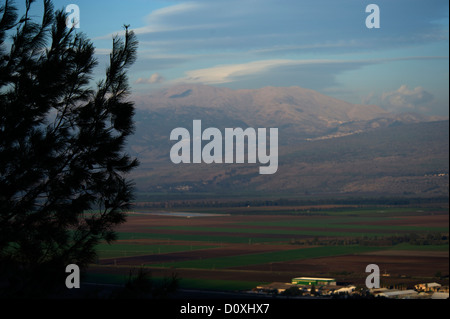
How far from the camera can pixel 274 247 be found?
66562 millimetres

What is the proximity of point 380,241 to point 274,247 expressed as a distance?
507 inches

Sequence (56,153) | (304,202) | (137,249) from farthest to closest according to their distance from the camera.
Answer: (304,202)
(137,249)
(56,153)

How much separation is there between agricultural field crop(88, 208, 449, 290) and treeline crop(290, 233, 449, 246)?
0.11 metres

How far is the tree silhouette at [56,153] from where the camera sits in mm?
9547

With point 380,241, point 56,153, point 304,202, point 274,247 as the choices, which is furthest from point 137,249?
Result: point 304,202

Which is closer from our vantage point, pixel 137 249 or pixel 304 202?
pixel 137 249

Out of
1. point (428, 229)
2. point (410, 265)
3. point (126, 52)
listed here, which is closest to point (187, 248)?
point (410, 265)

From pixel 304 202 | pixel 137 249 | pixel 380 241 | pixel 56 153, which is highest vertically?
pixel 304 202

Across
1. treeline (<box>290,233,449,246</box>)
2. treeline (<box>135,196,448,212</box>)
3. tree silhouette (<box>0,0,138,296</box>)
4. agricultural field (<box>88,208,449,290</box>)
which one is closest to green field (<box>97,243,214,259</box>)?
agricultural field (<box>88,208,449,290</box>)

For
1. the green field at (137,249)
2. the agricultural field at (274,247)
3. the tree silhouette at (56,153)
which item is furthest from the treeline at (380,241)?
the tree silhouette at (56,153)

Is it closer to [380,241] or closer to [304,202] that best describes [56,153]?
[380,241]

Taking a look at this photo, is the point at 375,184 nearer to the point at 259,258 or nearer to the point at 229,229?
the point at 229,229

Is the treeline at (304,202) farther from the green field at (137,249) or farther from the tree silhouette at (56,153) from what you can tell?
the tree silhouette at (56,153)

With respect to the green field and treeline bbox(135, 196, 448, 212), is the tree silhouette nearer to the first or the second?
the green field
